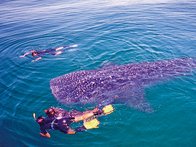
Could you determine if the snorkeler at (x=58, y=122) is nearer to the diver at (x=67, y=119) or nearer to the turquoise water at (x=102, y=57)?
the diver at (x=67, y=119)

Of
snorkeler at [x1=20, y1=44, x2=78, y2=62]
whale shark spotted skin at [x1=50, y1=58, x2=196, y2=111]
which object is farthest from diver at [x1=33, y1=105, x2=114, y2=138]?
snorkeler at [x1=20, y1=44, x2=78, y2=62]

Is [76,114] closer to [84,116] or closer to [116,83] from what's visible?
[84,116]

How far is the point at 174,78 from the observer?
43.8ft

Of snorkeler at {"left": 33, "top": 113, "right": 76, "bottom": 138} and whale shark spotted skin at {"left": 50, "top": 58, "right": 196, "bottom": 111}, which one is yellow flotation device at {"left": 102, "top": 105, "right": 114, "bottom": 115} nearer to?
whale shark spotted skin at {"left": 50, "top": 58, "right": 196, "bottom": 111}

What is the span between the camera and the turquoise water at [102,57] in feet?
34.1

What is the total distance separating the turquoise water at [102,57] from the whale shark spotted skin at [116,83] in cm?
48

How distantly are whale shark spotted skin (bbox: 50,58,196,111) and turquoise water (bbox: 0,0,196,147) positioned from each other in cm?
48

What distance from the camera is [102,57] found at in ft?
54.4

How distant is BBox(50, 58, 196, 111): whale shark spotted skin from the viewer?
11.9m

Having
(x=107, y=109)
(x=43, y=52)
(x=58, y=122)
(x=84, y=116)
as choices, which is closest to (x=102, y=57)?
(x=43, y=52)

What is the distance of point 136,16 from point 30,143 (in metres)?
18.4

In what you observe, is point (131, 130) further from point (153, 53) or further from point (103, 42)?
point (103, 42)

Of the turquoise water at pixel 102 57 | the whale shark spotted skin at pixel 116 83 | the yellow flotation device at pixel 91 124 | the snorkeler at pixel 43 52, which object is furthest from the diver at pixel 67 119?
the snorkeler at pixel 43 52

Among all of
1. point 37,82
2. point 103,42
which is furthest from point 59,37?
point 37,82
